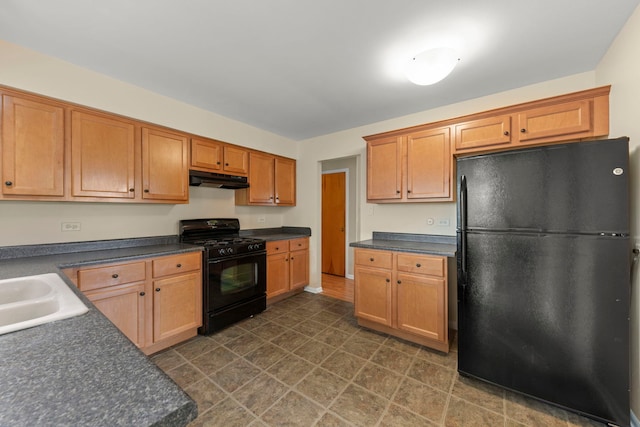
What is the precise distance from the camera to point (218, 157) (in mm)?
3053

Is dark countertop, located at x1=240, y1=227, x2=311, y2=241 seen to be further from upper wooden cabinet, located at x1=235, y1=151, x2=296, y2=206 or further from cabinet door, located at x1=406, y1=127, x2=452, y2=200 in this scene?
cabinet door, located at x1=406, y1=127, x2=452, y2=200

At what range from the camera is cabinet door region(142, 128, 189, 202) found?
8.05 feet

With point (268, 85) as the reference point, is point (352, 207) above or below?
below

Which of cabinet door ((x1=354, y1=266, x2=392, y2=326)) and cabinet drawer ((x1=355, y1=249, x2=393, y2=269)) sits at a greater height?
cabinet drawer ((x1=355, y1=249, x2=393, y2=269))

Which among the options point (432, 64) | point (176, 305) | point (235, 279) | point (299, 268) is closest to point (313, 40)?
point (432, 64)

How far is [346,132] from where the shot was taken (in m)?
3.57

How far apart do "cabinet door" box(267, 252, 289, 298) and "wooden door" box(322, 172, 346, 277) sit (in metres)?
1.68

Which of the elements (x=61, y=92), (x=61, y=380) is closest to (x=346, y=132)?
(x=61, y=92)

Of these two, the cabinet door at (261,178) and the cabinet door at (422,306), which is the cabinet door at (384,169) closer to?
the cabinet door at (422,306)

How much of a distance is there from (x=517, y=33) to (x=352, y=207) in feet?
11.4

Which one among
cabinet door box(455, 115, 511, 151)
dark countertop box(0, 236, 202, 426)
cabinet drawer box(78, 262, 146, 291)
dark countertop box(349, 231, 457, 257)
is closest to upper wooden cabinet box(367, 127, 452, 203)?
cabinet door box(455, 115, 511, 151)

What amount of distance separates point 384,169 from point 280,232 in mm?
2067

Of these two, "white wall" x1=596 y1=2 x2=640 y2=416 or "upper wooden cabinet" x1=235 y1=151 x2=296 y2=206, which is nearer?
"white wall" x1=596 y1=2 x2=640 y2=416

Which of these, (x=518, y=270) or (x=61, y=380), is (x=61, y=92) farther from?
(x=518, y=270)
